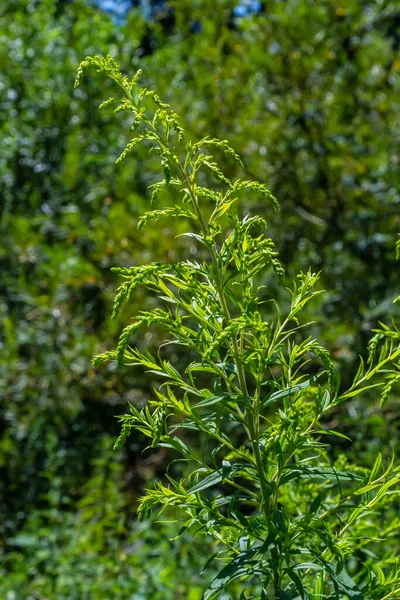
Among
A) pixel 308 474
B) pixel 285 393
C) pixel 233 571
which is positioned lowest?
pixel 233 571

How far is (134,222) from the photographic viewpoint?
4730 mm

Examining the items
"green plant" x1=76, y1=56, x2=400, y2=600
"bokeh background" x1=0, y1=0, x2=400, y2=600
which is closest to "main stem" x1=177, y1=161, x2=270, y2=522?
"green plant" x1=76, y1=56, x2=400, y2=600

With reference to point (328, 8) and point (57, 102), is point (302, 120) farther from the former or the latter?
point (57, 102)

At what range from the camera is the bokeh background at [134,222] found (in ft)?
14.6

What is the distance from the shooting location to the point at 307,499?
6.01ft

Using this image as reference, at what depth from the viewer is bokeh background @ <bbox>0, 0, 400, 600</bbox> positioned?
4438 millimetres

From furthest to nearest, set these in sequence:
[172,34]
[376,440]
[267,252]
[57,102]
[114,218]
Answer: [172,34] → [57,102] → [114,218] → [376,440] → [267,252]

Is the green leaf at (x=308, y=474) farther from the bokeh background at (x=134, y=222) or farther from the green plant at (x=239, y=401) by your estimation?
the bokeh background at (x=134, y=222)

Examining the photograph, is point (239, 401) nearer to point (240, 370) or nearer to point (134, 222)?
point (240, 370)

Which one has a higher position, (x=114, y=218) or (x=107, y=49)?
(x=107, y=49)

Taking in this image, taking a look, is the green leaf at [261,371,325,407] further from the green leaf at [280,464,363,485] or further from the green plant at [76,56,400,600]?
the green leaf at [280,464,363,485]

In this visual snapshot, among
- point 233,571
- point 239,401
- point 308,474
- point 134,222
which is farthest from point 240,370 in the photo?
point 134,222

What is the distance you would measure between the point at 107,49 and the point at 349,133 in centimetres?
195

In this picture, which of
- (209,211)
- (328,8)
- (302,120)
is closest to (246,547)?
(209,211)
